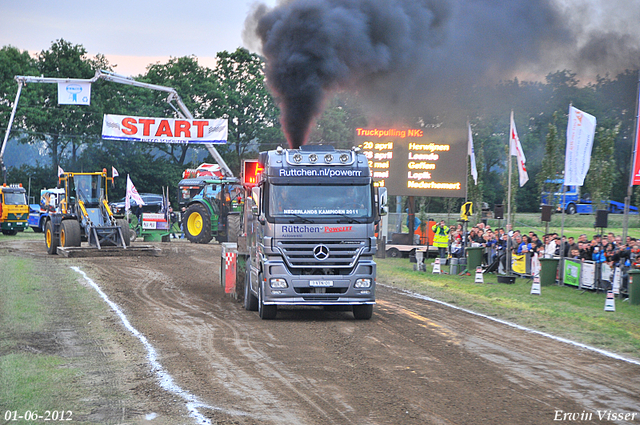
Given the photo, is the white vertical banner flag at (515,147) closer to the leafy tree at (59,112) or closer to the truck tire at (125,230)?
the truck tire at (125,230)

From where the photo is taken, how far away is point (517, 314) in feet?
47.2

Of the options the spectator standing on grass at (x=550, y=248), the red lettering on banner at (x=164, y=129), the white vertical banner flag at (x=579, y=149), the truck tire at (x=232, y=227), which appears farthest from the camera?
the red lettering on banner at (x=164, y=129)

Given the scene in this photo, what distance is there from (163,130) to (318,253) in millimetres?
26249

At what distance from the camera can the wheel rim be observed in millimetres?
32969

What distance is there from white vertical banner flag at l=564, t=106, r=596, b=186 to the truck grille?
9474 mm

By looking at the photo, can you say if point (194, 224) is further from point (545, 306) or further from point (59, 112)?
point (59, 112)

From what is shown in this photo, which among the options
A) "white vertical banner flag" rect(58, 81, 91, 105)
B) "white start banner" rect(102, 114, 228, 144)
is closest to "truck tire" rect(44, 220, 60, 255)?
"white start banner" rect(102, 114, 228, 144)

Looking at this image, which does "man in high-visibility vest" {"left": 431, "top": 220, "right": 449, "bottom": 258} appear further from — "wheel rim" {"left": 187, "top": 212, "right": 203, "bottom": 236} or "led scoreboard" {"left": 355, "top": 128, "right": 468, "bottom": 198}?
"wheel rim" {"left": 187, "top": 212, "right": 203, "bottom": 236}

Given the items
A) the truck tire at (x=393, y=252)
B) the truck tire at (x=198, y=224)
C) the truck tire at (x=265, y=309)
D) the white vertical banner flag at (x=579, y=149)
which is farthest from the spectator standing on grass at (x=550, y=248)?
the truck tire at (x=198, y=224)

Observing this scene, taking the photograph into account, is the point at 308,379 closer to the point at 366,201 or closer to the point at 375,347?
the point at 375,347

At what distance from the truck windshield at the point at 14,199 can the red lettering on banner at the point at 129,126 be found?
27.8 ft

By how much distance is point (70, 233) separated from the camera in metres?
25.6

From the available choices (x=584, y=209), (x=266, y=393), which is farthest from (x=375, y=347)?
(x=584, y=209)

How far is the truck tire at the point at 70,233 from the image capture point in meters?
25.6
